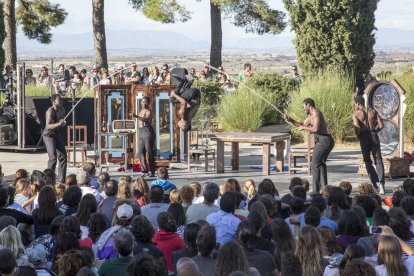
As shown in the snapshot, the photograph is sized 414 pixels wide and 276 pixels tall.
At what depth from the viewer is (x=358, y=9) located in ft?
89.5

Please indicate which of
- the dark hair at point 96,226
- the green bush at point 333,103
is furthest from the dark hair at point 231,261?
the green bush at point 333,103

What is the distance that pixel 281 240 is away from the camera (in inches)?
358

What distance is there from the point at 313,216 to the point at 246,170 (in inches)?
447

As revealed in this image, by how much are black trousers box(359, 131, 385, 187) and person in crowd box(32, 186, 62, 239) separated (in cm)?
785

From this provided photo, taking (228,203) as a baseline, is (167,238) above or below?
below

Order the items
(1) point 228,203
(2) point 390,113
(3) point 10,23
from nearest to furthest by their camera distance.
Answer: (1) point 228,203 < (2) point 390,113 < (3) point 10,23

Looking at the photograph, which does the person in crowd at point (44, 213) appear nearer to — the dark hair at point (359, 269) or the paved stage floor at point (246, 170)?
the dark hair at point (359, 269)

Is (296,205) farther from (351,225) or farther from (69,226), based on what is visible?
(69,226)

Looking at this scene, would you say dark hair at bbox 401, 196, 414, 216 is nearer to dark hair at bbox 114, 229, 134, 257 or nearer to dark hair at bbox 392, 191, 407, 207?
dark hair at bbox 392, 191, 407, 207

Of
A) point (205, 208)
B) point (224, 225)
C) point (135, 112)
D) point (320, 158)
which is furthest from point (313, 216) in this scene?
point (135, 112)

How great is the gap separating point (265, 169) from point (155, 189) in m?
8.86

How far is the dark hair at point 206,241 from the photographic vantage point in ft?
27.8

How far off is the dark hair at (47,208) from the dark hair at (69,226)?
1371 millimetres

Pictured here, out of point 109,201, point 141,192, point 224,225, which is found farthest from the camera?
point 141,192
